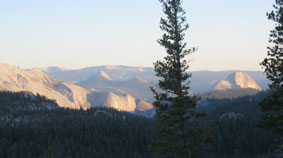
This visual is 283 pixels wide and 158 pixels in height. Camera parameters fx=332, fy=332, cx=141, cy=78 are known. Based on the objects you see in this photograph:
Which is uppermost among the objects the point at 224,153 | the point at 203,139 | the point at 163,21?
the point at 163,21

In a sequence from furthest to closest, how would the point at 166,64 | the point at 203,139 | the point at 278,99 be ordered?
the point at 166,64, the point at 203,139, the point at 278,99

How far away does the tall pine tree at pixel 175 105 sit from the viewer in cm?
3628

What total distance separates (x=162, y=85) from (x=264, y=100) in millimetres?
11859

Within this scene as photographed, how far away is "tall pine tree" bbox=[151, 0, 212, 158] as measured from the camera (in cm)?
3628

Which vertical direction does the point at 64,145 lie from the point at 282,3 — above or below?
below

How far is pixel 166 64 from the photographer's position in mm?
38875

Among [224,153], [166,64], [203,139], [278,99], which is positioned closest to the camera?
[278,99]

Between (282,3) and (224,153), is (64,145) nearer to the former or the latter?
(224,153)

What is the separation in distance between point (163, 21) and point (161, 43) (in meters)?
2.68

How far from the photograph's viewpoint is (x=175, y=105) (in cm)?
3706

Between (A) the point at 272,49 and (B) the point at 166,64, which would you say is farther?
(B) the point at 166,64

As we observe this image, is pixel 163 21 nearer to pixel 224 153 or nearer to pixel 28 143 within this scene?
pixel 224 153

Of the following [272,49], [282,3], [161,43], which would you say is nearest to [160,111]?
[161,43]

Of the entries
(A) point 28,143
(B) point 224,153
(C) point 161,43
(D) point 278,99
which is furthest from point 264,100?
(A) point 28,143
